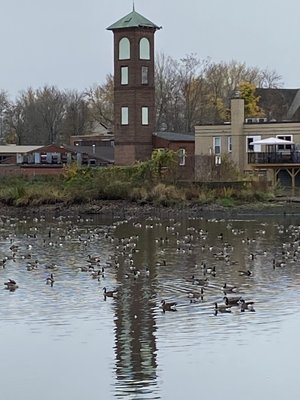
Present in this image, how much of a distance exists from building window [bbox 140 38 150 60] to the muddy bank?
69.3 feet

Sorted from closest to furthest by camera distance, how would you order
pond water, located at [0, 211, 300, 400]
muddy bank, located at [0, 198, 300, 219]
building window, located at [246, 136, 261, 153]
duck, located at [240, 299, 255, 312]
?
pond water, located at [0, 211, 300, 400]
duck, located at [240, 299, 255, 312]
muddy bank, located at [0, 198, 300, 219]
building window, located at [246, 136, 261, 153]

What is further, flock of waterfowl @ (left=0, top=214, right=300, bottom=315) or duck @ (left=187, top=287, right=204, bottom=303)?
flock of waterfowl @ (left=0, top=214, right=300, bottom=315)

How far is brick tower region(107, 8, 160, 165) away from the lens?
8331 centimetres

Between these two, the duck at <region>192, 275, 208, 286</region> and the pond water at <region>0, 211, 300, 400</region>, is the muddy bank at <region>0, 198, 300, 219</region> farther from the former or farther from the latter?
the duck at <region>192, 275, 208, 286</region>

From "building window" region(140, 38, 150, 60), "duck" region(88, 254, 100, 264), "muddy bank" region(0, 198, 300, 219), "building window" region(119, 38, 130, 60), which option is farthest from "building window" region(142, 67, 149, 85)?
"duck" region(88, 254, 100, 264)

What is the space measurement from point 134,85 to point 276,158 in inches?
691

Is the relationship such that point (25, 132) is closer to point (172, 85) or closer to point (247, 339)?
point (172, 85)

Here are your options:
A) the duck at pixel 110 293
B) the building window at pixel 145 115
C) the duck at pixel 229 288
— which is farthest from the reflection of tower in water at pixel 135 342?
the building window at pixel 145 115

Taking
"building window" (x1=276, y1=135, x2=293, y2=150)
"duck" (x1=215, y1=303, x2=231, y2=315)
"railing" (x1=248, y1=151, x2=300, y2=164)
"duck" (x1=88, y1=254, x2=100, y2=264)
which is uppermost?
"building window" (x1=276, y1=135, x2=293, y2=150)

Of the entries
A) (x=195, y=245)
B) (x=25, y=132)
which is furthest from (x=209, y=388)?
(x=25, y=132)

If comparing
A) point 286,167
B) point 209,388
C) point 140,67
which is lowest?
point 209,388

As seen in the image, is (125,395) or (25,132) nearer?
(125,395)

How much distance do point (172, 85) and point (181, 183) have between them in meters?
53.4

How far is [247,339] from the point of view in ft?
74.8
